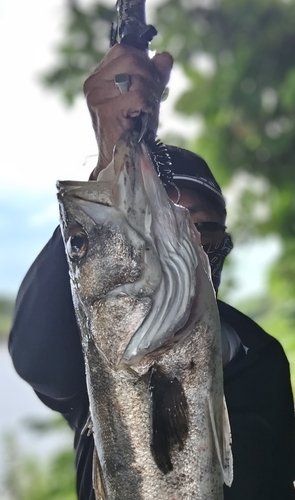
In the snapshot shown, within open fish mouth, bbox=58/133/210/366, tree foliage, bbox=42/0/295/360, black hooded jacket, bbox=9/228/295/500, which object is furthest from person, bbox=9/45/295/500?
tree foliage, bbox=42/0/295/360

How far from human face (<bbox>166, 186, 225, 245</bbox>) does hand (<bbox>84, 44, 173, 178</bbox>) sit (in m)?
0.43

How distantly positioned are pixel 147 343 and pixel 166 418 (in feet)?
0.70

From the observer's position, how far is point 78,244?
166 cm

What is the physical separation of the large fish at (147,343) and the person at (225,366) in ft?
0.88

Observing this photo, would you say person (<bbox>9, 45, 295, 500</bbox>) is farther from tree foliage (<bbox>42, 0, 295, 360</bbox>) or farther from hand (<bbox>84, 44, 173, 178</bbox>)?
tree foliage (<bbox>42, 0, 295, 360</bbox>)

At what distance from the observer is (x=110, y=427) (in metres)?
1.57

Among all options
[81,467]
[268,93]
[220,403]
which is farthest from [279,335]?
[220,403]

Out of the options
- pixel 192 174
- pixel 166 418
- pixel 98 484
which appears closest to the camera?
pixel 166 418

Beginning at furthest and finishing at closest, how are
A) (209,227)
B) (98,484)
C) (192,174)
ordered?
(192,174) → (209,227) → (98,484)

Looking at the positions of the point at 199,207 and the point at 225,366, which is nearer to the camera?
the point at 199,207

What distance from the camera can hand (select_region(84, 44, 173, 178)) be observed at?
1.65 meters

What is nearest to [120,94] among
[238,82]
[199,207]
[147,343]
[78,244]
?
[78,244]

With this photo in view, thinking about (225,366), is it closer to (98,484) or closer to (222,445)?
(222,445)

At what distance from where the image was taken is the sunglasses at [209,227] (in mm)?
Answer: 2068
